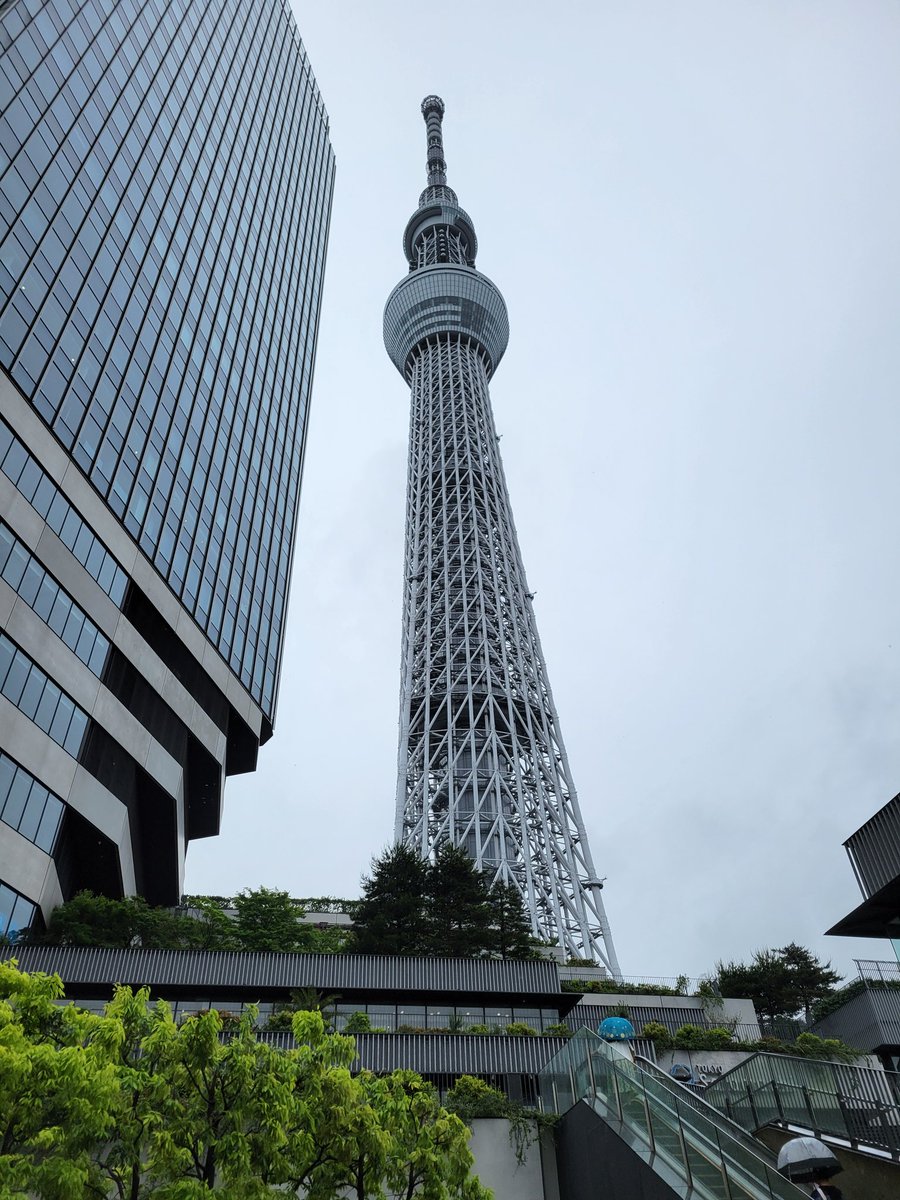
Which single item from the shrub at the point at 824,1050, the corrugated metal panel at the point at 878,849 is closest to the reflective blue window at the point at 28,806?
the corrugated metal panel at the point at 878,849

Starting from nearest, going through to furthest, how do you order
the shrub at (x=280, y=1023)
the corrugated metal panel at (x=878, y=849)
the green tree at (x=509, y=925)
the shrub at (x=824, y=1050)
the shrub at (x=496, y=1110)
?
1. the corrugated metal panel at (x=878, y=849)
2. the shrub at (x=496, y=1110)
3. the shrub at (x=280, y=1023)
4. the shrub at (x=824, y=1050)
5. the green tree at (x=509, y=925)

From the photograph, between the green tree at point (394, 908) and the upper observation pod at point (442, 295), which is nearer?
the green tree at point (394, 908)

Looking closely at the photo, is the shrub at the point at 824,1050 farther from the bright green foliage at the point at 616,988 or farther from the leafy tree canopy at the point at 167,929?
the leafy tree canopy at the point at 167,929

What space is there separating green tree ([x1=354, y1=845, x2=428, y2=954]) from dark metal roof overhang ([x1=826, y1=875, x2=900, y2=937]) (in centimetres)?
1927

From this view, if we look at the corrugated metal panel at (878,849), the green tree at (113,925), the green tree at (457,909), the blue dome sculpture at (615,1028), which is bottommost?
the blue dome sculpture at (615,1028)

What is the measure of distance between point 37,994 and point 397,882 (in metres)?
27.8

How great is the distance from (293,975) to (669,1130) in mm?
18178

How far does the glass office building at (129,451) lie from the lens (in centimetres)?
3759

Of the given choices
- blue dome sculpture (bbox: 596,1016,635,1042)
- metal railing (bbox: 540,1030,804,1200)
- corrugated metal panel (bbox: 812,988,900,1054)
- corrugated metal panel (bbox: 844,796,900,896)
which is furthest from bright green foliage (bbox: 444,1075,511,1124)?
corrugated metal panel (bbox: 812,988,900,1054)

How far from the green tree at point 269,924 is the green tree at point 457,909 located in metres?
5.42

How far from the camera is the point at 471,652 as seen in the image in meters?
91.6

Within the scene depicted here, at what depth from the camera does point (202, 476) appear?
53.9 meters

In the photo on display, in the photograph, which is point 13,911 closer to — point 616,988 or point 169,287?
point 616,988

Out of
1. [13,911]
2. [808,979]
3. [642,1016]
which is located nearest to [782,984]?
[808,979]
